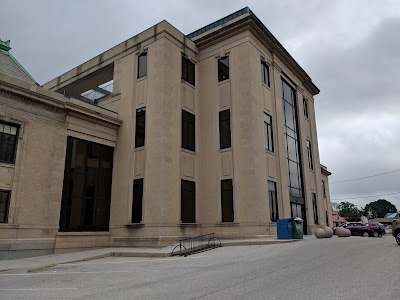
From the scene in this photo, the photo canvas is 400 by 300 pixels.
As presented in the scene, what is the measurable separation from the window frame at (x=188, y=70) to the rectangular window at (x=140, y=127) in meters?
4.13

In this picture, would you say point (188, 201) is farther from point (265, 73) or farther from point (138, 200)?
point (265, 73)

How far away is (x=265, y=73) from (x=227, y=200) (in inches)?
435

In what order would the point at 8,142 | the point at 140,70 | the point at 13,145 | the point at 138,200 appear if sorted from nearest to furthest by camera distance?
the point at 8,142 → the point at 13,145 → the point at 138,200 → the point at 140,70

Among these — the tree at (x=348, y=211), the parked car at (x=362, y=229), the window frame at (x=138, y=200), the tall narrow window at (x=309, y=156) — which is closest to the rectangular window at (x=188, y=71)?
the window frame at (x=138, y=200)

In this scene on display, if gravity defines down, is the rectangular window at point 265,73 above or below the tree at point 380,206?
above

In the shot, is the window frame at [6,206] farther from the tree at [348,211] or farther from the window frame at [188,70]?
the tree at [348,211]

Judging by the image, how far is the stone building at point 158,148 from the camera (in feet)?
63.3

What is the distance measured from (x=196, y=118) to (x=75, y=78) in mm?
12246

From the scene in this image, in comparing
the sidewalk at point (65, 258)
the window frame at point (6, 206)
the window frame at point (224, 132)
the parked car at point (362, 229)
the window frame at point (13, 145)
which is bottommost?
the sidewalk at point (65, 258)

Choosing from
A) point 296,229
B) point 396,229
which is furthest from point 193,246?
point 396,229

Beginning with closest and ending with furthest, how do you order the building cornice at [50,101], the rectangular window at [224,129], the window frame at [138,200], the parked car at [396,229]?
the parked car at [396,229] < the building cornice at [50,101] < the window frame at [138,200] < the rectangular window at [224,129]

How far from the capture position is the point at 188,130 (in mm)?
24672

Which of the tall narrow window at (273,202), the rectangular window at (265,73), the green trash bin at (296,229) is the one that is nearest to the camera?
the green trash bin at (296,229)

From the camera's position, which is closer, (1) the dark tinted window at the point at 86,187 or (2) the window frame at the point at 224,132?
(1) the dark tinted window at the point at 86,187
